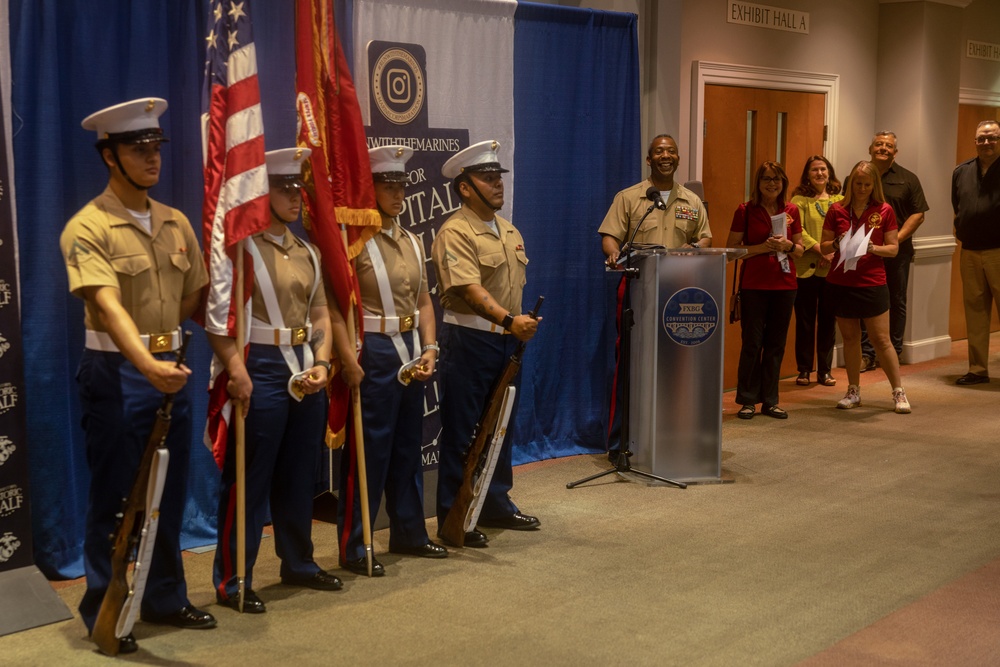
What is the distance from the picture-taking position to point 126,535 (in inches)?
136

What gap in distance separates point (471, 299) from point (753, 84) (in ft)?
14.2

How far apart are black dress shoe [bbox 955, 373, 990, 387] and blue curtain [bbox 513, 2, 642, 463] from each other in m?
3.34

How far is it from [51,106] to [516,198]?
254 centimetres

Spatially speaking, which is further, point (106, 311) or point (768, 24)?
point (768, 24)

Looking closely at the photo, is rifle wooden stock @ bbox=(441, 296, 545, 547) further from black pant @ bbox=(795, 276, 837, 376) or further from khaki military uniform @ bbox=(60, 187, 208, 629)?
black pant @ bbox=(795, 276, 837, 376)

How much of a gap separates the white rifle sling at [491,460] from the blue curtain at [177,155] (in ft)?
3.56

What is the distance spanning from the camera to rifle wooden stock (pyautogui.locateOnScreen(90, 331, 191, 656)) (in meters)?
3.41

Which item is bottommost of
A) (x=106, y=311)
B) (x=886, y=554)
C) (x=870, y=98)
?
(x=886, y=554)

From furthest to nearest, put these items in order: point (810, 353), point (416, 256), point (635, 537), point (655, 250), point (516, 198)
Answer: point (810, 353), point (516, 198), point (655, 250), point (635, 537), point (416, 256)

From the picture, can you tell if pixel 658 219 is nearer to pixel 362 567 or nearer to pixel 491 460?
pixel 491 460

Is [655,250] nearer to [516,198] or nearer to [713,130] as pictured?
[516,198]

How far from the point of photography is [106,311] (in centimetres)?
335

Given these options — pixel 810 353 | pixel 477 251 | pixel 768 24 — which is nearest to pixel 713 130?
pixel 768 24

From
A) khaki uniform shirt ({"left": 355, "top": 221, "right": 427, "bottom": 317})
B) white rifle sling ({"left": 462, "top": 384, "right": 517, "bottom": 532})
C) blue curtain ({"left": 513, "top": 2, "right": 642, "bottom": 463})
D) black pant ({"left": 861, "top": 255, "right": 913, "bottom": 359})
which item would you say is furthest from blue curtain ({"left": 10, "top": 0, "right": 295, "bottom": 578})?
black pant ({"left": 861, "top": 255, "right": 913, "bottom": 359})
